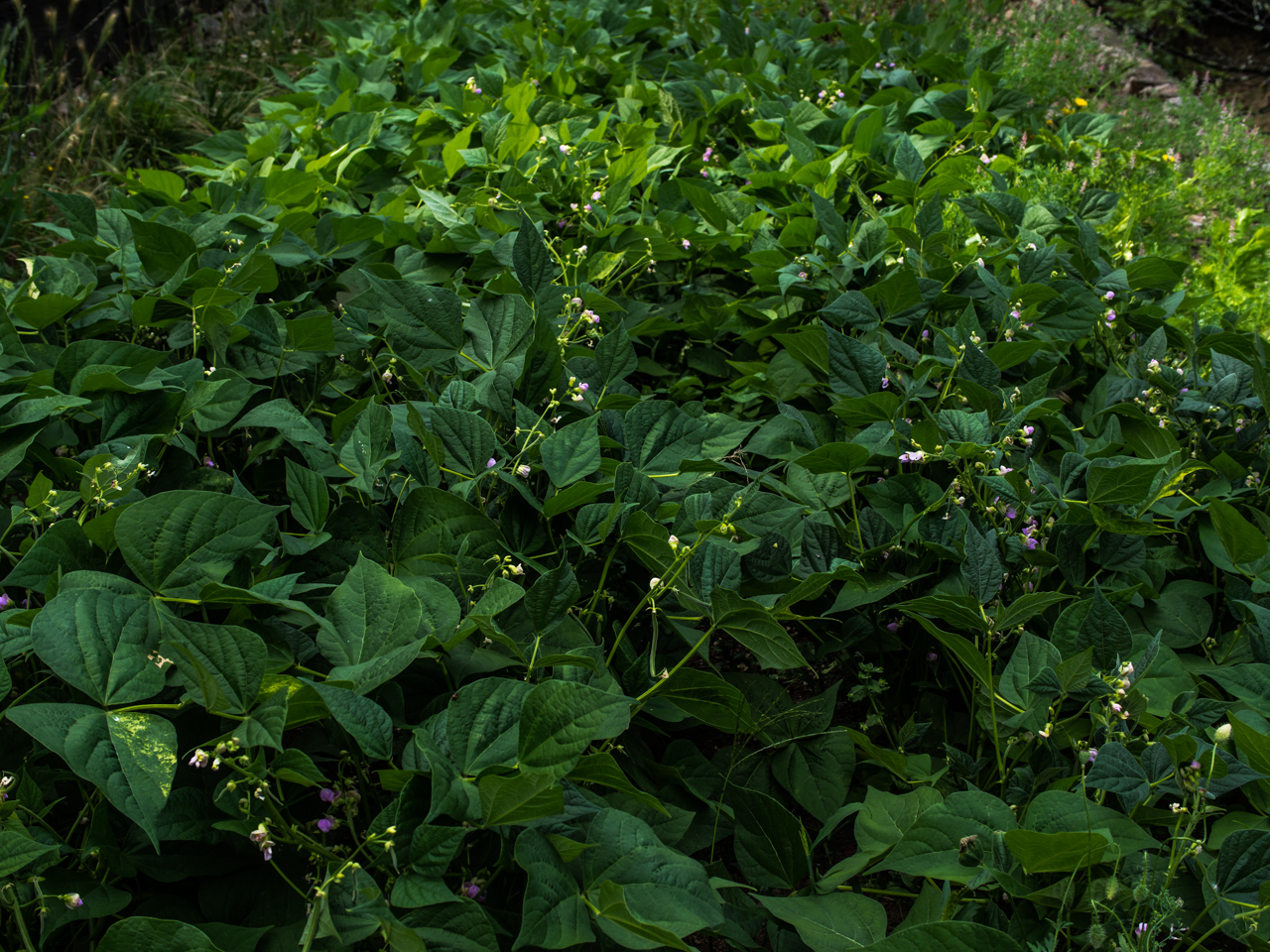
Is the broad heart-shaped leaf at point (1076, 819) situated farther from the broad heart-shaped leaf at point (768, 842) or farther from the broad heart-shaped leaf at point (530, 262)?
the broad heart-shaped leaf at point (530, 262)

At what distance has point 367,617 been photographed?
1.17 metres

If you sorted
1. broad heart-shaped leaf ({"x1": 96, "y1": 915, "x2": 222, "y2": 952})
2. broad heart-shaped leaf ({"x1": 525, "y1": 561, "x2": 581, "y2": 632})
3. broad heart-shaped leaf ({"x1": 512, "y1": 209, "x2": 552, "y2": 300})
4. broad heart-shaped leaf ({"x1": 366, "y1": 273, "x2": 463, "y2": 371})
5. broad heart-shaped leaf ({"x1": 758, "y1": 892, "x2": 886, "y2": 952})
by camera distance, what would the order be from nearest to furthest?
broad heart-shaped leaf ({"x1": 96, "y1": 915, "x2": 222, "y2": 952}) → broad heart-shaped leaf ({"x1": 758, "y1": 892, "x2": 886, "y2": 952}) → broad heart-shaped leaf ({"x1": 525, "y1": 561, "x2": 581, "y2": 632}) → broad heart-shaped leaf ({"x1": 366, "y1": 273, "x2": 463, "y2": 371}) → broad heart-shaped leaf ({"x1": 512, "y1": 209, "x2": 552, "y2": 300})

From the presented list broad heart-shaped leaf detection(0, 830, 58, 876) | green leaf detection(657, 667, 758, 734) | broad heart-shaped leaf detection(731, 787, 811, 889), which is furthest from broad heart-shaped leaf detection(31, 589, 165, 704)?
broad heart-shaped leaf detection(731, 787, 811, 889)

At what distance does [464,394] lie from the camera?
1.64 meters

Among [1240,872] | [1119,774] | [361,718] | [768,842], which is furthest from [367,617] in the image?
[1240,872]

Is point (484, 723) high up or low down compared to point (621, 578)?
up

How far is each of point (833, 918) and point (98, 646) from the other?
100 centimetres

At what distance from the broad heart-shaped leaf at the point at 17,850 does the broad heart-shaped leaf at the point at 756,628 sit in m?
0.87

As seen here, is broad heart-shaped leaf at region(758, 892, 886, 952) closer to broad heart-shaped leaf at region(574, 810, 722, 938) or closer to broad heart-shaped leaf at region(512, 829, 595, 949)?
broad heart-shaped leaf at region(574, 810, 722, 938)

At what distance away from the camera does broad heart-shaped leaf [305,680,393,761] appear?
1.02 meters

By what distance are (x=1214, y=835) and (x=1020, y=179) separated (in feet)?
7.99

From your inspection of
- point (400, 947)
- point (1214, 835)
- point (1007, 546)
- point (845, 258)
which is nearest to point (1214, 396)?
point (1007, 546)

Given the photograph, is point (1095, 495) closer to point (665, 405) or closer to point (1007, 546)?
point (1007, 546)

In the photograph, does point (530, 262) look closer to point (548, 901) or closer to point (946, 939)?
point (548, 901)
